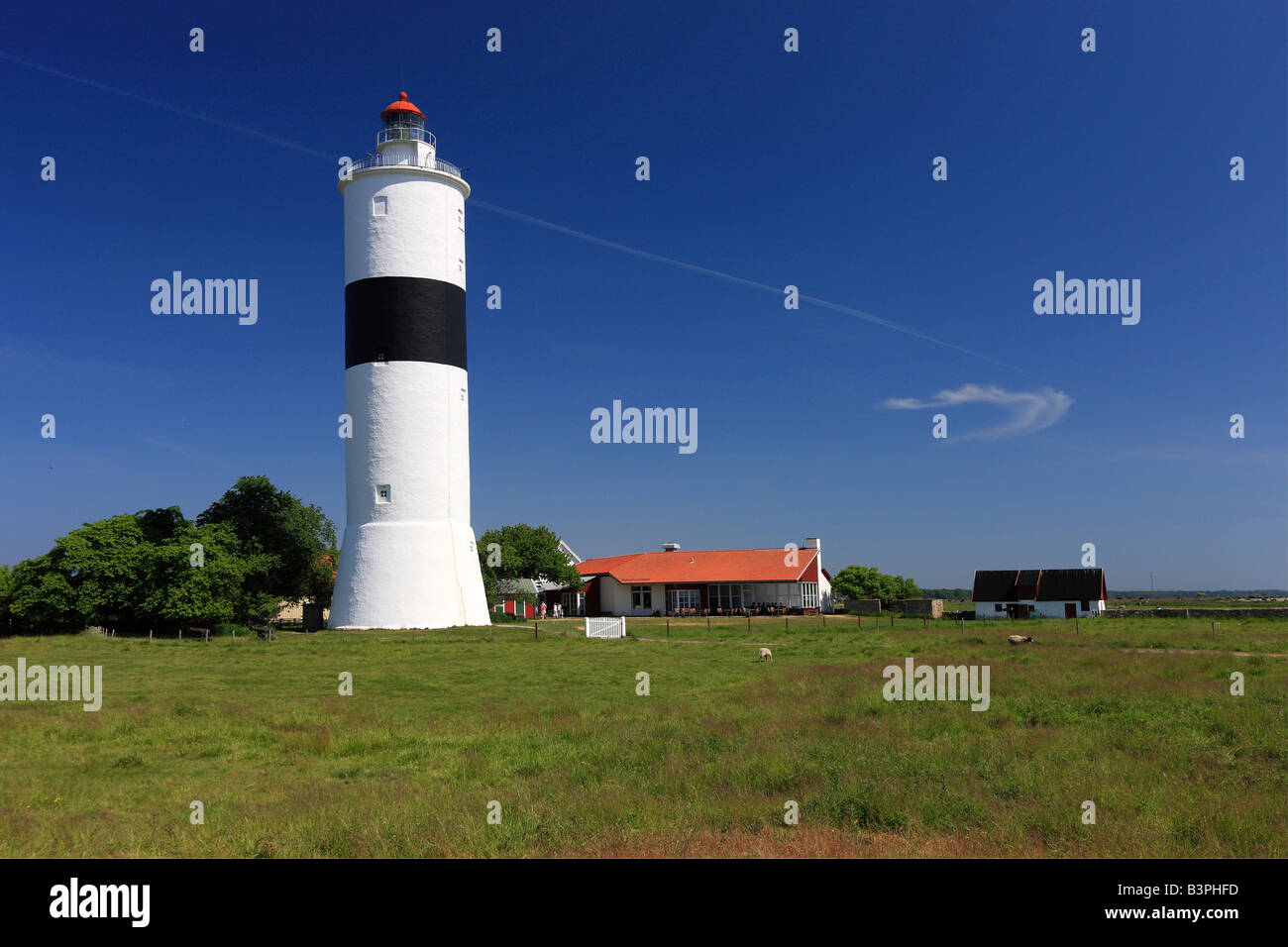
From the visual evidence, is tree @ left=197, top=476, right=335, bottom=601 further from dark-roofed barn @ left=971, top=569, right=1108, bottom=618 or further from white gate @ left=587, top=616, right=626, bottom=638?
dark-roofed barn @ left=971, top=569, right=1108, bottom=618

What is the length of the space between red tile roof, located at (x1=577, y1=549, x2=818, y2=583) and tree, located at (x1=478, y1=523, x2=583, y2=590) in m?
5.43

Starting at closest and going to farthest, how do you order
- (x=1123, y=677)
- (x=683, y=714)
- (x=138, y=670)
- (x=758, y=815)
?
(x=758, y=815) < (x=683, y=714) < (x=1123, y=677) < (x=138, y=670)

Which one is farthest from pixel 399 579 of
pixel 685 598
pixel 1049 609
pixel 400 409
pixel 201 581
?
pixel 1049 609

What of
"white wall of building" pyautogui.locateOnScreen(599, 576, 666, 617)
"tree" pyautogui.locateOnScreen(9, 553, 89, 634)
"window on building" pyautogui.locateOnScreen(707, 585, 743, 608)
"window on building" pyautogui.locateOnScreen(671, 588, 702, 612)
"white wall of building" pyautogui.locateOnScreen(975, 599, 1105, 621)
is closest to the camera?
"tree" pyautogui.locateOnScreen(9, 553, 89, 634)

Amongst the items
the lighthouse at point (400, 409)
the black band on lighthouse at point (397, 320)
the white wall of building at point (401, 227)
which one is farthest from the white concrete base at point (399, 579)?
the white wall of building at point (401, 227)

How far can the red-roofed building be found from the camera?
60.7m

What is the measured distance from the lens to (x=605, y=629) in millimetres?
38719

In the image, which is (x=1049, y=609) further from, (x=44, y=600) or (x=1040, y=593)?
(x=44, y=600)

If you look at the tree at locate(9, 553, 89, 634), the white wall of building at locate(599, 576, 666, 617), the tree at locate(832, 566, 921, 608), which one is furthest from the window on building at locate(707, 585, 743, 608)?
the tree at locate(9, 553, 89, 634)

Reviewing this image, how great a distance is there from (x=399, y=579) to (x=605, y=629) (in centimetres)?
978
